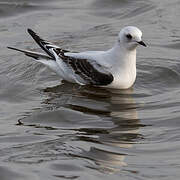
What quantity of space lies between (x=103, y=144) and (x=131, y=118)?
43.1 inches

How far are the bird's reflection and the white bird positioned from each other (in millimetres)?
143

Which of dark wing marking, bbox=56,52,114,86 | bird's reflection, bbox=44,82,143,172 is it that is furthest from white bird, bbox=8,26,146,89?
bird's reflection, bbox=44,82,143,172

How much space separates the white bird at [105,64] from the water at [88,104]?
153 millimetres

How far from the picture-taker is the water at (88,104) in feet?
22.3

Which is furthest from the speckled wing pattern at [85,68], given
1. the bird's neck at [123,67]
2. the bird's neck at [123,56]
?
the bird's neck at [123,56]

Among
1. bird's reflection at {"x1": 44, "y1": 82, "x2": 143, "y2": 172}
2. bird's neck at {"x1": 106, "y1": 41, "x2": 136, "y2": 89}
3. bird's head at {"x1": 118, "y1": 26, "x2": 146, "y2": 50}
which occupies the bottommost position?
bird's reflection at {"x1": 44, "y1": 82, "x2": 143, "y2": 172}

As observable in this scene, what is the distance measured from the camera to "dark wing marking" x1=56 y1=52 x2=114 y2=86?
9672 mm

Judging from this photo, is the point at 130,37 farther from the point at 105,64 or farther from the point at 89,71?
the point at 89,71

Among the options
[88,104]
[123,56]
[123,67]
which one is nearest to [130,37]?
[123,56]

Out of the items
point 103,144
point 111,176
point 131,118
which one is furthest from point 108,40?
point 111,176

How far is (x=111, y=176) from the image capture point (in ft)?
21.2

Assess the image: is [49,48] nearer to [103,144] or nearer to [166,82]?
[166,82]

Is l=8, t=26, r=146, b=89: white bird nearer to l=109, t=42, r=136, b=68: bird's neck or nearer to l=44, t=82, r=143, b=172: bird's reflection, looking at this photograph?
l=109, t=42, r=136, b=68: bird's neck

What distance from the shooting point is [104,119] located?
8500mm
